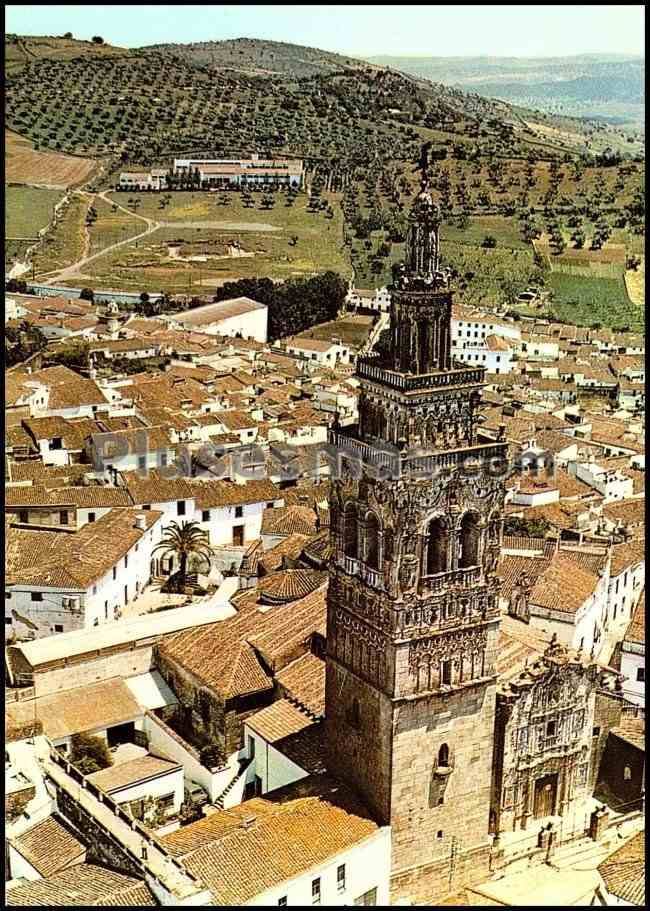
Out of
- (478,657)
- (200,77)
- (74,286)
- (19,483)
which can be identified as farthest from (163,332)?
(200,77)

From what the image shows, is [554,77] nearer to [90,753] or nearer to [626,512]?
[626,512]

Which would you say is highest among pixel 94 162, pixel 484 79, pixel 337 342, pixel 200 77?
pixel 200 77

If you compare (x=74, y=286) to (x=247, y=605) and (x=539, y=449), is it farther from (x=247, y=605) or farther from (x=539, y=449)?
(x=247, y=605)

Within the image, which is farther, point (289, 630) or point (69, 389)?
point (69, 389)

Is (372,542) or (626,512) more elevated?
(372,542)

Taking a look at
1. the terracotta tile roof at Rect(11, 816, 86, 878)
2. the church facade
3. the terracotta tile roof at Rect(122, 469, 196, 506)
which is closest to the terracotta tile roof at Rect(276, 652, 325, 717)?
the church facade

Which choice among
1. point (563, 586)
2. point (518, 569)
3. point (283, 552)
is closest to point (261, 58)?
point (283, 552)

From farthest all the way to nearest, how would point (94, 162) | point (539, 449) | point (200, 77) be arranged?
point (200, 77)
point (94, 162)
point (539, 449)
